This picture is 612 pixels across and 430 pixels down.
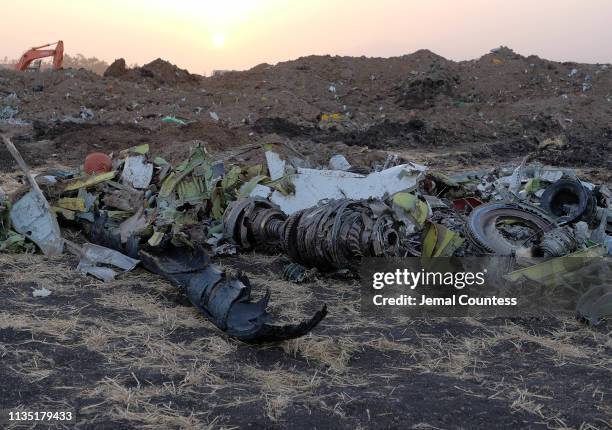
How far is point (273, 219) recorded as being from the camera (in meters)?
6.65

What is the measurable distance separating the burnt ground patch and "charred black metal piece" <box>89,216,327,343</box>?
0.42 ft

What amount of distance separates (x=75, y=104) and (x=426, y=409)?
2142cm

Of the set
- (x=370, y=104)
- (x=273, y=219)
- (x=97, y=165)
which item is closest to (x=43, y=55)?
(x=370, y=104)

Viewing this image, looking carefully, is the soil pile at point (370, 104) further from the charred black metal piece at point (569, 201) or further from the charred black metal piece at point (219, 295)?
the charred black metal piece at point (219, 295)

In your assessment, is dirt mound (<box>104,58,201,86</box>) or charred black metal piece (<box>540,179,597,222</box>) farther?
dirt mound (<box>104,58,201,86</box>)

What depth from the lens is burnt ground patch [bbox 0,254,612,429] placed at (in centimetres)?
329

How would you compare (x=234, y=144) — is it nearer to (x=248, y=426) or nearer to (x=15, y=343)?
(x=15, y=343)

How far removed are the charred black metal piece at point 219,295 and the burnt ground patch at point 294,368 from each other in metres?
0.13

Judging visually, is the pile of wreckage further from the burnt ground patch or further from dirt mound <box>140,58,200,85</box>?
dirt mound <box>140,58,200,85</box>

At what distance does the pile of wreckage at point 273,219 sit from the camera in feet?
17.6

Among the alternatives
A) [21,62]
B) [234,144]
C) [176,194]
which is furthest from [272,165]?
[21,62]

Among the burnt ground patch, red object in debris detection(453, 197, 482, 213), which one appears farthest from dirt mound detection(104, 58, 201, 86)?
the burnt ground patch

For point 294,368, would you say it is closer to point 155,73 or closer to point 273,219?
point 273,219

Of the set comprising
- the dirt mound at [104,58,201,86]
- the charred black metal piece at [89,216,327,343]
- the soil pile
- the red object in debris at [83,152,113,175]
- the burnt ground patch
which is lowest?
the burnt ground patch
